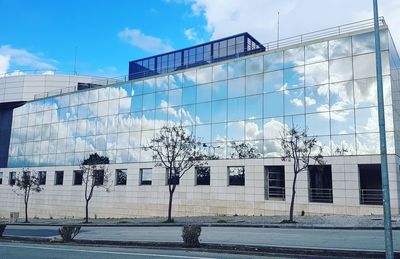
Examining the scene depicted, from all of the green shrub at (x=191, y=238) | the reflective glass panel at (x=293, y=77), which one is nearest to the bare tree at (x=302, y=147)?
the reflective glass panel at (x=293, y=77)

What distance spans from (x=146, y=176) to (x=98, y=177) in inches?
192

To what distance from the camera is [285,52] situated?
1291 inches

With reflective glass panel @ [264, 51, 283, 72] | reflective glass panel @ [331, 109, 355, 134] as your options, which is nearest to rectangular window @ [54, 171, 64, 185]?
reflective glass panel @ [264, 51, 283, 72]

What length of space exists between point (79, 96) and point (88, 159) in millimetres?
8925

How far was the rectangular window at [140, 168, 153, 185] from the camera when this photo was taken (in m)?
39.8

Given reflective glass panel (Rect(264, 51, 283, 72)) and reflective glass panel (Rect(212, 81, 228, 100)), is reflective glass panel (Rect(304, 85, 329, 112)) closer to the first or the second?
reflective glass panel (Rect(264, 51, 283, 72))

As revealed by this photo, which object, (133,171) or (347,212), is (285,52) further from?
(133,171)

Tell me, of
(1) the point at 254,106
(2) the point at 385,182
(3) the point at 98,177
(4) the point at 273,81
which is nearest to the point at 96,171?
(3) the point at 98,177

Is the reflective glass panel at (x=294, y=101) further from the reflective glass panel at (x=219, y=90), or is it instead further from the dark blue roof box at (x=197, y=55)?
the reflective glass panel at (x=219, y=90)

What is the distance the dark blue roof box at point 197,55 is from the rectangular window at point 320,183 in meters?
11.8

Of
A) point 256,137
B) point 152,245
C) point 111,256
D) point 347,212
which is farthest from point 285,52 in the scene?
point 111,256

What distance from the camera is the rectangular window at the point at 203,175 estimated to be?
117 feet

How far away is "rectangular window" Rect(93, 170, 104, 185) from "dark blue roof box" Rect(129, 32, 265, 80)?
1159 centimetres

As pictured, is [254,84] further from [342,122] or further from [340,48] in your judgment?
[342,122]
